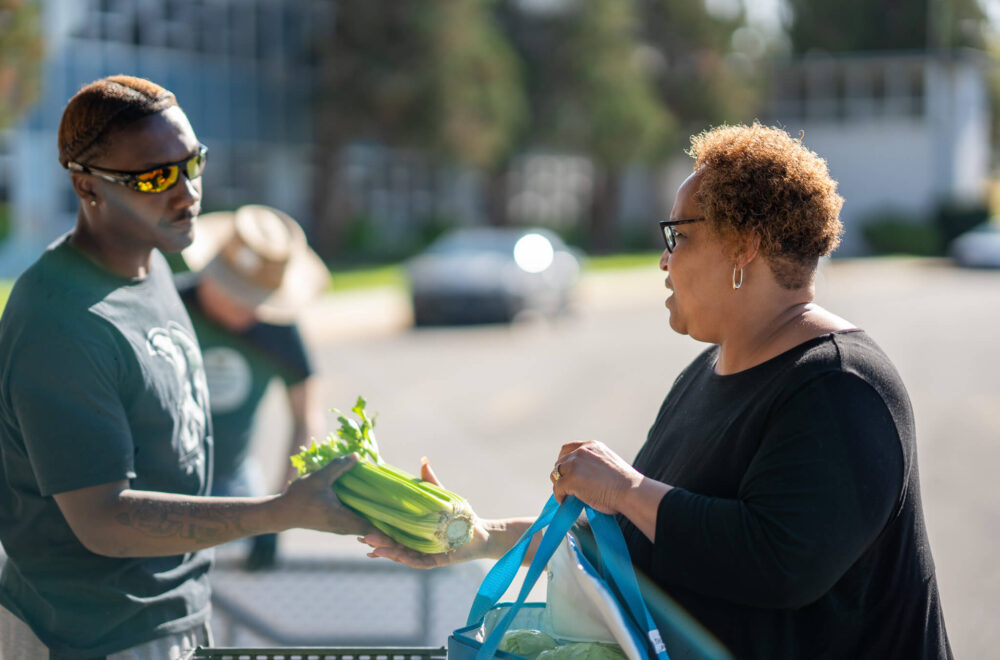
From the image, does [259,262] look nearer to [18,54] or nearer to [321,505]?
[321,505]

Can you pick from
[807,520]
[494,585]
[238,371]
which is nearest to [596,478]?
[494,585]

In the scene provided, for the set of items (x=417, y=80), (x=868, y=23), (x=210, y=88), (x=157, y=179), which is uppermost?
(x=868, y=23)

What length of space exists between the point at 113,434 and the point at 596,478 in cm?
105

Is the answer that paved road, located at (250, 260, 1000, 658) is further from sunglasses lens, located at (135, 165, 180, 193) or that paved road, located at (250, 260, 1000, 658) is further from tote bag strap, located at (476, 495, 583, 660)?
tote bag strap, located at (476, 495, 583, 660)

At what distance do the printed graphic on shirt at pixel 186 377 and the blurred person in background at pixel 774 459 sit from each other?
97 cm

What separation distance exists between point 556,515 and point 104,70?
34.4 meters

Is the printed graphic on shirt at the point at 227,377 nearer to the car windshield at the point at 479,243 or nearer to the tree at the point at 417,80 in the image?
the car windshield at the point at 479,243

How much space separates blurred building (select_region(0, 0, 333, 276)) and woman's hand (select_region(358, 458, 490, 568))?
3161 cm

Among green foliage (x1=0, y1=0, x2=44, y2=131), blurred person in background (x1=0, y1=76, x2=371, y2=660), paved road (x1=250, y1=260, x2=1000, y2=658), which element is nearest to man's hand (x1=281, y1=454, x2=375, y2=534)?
blurred person in background (x1=0, y1=76, x2=371, y2=660)

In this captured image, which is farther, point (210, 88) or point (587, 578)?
point (210, 88)

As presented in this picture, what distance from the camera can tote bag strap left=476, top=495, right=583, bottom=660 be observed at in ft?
7.21

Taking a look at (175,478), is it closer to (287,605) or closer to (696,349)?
(287,605)

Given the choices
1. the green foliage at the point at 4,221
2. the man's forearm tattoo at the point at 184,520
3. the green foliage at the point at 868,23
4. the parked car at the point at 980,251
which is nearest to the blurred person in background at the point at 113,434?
the man's forearm tattoo at the point at 184,520

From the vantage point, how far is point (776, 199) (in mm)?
2242
